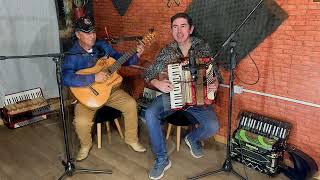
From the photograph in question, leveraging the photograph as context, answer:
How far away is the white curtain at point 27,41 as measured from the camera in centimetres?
372

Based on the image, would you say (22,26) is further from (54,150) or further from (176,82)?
(176,82)

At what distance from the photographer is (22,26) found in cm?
382

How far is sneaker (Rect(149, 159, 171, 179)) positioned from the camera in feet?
8.87

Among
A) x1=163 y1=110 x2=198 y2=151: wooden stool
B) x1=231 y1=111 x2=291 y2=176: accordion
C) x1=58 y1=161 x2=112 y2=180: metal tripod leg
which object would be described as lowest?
x1=58 y1=161 x2=112 y2=180: metal tripod leg

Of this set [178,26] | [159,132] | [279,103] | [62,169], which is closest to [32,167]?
[62,169]

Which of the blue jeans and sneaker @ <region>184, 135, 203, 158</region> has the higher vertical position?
the blue jeans

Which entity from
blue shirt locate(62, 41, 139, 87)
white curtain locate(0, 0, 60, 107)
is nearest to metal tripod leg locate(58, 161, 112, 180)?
blue shirt locate(62, 41, 139, 87)

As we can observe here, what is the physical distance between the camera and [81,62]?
3018 millimetres

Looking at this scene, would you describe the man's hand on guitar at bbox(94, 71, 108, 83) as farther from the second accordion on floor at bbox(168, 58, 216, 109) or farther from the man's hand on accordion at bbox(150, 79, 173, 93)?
the second accordion on floor at bbox(168, 58, 216, 109)

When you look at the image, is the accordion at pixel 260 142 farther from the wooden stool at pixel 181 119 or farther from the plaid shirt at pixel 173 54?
the plaid shirt at pixel 173 54

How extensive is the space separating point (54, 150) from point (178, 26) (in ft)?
5.81

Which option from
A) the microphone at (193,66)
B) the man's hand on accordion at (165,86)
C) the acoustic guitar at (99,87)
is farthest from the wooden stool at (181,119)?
the acoustic guitar at (99,87)

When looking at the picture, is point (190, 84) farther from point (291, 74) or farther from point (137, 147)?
point (137, 147)

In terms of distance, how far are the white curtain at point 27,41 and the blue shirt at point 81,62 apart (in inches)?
46.5
